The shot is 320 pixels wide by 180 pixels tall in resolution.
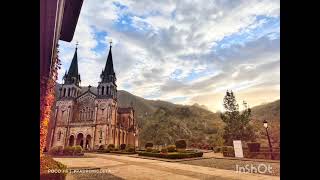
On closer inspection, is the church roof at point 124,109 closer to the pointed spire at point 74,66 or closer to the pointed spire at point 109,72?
the pointed spire at point 109,72

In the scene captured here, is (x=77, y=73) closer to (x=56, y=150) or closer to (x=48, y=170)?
(x=56, y=150)

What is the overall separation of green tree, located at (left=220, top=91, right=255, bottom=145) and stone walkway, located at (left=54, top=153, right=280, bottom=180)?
4.55ft

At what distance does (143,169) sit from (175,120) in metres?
1.83

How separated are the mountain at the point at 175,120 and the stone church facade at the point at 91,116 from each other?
11.7 inches

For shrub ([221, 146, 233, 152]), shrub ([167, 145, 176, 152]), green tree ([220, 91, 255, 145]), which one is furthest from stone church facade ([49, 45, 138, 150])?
green tree ([220, 91, 255, 145])

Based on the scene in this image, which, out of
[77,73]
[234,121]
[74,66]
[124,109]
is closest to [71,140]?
[124,109]

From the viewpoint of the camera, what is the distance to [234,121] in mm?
8000

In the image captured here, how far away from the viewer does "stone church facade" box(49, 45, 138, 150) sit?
23.9 feet

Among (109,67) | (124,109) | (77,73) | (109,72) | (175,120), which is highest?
(109,67)
